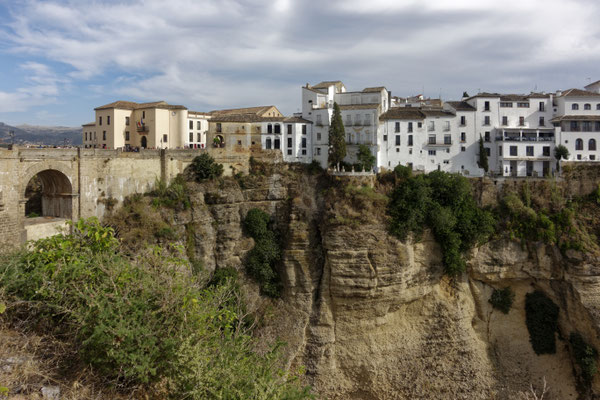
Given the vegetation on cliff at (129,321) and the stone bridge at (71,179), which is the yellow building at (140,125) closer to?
the stone bridge at (71,179)

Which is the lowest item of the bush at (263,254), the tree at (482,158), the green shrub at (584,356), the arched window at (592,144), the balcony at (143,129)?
the green shrub at (584,356)

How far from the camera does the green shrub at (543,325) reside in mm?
24625

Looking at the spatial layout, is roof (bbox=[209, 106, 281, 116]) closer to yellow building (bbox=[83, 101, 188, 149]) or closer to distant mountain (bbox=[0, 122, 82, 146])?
yellow building (bbox=[83, 101, 188, 149])

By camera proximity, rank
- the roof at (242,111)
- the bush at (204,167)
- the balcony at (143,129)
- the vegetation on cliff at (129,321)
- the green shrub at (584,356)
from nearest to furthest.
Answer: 1. the vegetation on cliff at (129,321)
2. the green shrub at (584,356)
3. the bush at (204,167)
4. the balcony at (143,129)
5. the roof at (242,111)

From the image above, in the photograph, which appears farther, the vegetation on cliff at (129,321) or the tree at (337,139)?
A: the tree at (337,139)

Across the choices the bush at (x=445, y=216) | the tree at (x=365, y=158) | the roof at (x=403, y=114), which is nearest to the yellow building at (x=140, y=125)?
the tree at (x=365, y=158)

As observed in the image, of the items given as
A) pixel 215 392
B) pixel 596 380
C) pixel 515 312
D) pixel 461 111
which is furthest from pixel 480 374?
pixel 215 392

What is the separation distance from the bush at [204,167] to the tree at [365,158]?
935 centimetres

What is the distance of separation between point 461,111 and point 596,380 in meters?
18.0

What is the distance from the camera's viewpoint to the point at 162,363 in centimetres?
884

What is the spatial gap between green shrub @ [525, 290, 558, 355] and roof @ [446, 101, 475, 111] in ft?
44.0

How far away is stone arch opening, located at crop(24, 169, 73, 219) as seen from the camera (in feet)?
71.9

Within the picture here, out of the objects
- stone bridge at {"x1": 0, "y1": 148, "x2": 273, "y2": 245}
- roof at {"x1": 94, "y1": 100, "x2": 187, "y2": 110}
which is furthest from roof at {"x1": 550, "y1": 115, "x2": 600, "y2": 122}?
roof at {"x1": 94, "y1": 100, "x2": 187, "y2": 110}

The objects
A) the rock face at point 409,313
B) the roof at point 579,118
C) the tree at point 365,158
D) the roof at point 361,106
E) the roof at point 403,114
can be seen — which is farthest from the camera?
the roof at point 403,114
